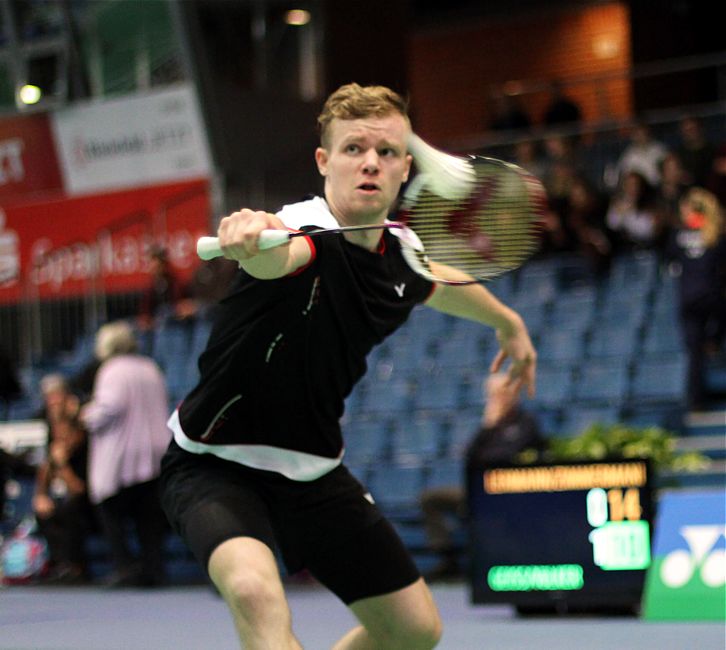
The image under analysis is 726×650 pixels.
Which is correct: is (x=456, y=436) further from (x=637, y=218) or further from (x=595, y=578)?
(x=595, y=578)

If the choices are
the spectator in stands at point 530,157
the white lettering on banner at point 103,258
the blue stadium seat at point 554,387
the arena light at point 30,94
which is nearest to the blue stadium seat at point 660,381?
the blue stadium seat at point 554,387

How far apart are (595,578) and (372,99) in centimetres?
548

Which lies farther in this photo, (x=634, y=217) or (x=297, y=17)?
(x=297, y=17)

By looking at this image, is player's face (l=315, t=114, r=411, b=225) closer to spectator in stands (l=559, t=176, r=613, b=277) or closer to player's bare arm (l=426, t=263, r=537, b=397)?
player's bare arm (l=426, t=263, r=537, b=397)

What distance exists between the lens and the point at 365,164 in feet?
14.4

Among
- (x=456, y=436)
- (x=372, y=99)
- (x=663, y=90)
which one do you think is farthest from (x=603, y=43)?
(x=372, y=99)

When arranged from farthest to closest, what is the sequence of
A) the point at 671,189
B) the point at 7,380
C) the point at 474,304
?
1. the point at 7,380
2. the point at 671,189
3. the point at 474,304

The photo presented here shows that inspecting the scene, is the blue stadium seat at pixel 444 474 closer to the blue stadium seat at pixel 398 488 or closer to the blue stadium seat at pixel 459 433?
the blue stadium seat at pixel 398 488

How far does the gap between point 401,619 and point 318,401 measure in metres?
0.76

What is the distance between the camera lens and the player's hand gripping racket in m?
4.45

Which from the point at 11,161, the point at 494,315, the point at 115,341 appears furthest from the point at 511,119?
the point at 494,315

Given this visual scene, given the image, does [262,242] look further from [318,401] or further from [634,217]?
[634,217]

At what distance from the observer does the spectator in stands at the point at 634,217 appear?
45.8 feet

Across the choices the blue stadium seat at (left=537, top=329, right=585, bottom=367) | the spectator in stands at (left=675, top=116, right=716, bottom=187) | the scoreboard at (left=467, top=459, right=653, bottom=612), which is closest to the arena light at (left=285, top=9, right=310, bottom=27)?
the spectator in stands at (left=675, top=116, right=716, bottom=187)
